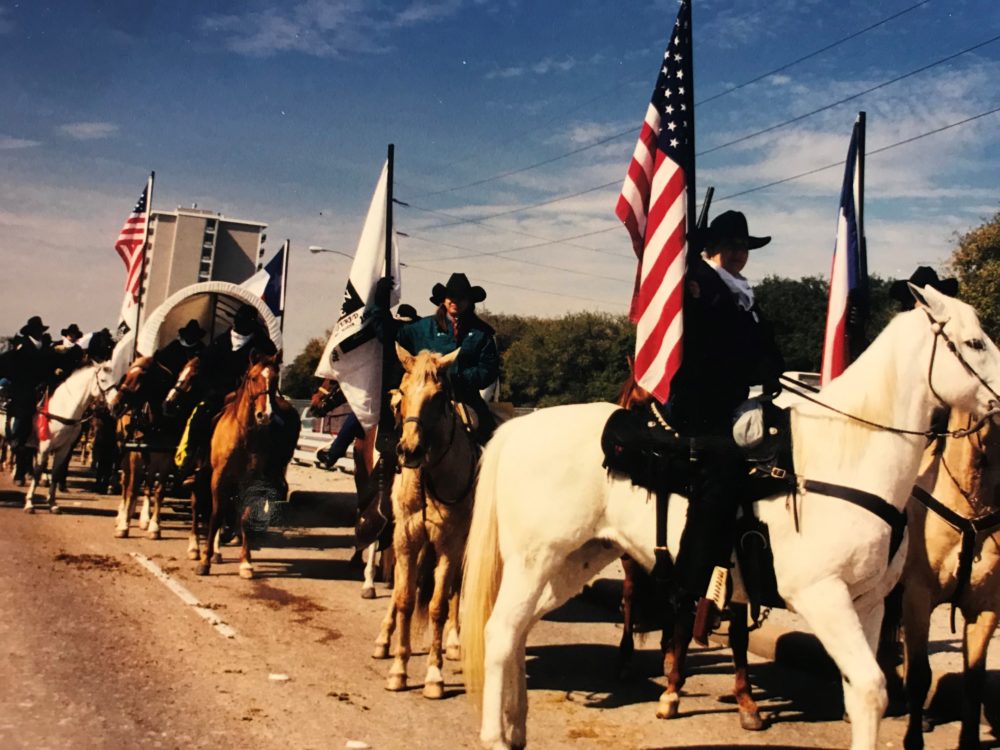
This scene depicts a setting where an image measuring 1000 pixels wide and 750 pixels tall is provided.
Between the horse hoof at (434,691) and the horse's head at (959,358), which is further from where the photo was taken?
the horse hoof at (434,691)

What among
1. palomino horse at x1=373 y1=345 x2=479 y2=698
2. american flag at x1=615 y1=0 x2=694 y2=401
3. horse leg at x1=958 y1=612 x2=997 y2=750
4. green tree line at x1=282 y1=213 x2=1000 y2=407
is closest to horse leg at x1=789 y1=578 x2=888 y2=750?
american flag at x1=615 y1=0 x2=694 y2=401

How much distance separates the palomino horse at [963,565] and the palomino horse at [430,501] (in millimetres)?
3329

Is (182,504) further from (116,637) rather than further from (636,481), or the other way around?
(636,481)

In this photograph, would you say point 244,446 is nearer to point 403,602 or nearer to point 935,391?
point 403,602

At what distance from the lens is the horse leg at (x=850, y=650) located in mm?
4207

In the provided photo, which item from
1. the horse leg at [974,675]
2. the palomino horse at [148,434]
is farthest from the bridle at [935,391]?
the palomino horse at [148,434]

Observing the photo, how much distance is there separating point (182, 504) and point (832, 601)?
48.1 feet

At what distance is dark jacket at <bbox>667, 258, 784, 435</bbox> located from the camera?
5.16 meters

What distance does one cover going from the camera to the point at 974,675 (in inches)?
227

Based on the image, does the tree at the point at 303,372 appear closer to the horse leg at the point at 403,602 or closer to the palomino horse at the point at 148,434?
the palomino horse at the point at 148,434

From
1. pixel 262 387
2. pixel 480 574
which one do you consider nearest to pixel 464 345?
pixel 480 574

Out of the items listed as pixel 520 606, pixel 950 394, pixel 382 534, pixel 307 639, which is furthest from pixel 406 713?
pixel 950 394

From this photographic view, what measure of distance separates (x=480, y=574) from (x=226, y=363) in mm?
8705

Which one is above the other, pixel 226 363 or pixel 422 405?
pixel 226 363
